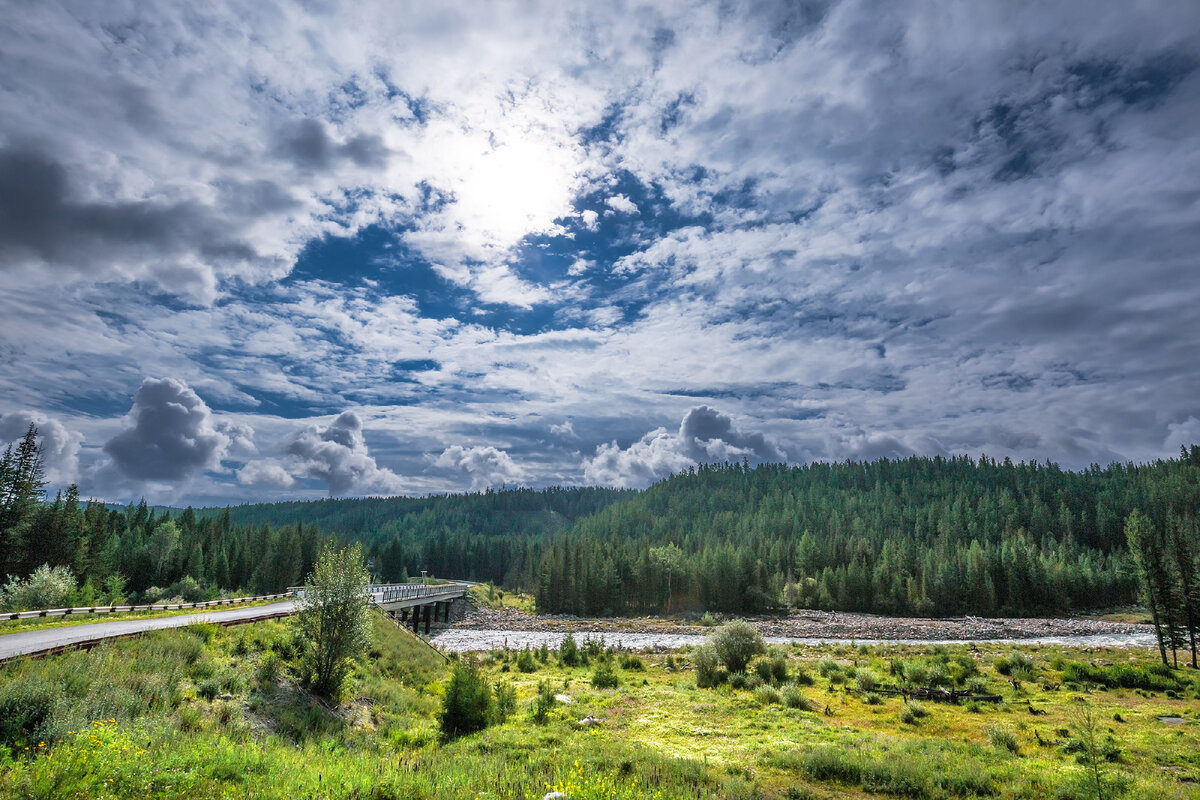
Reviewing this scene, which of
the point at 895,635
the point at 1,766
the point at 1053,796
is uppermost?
A: the point at 1,766

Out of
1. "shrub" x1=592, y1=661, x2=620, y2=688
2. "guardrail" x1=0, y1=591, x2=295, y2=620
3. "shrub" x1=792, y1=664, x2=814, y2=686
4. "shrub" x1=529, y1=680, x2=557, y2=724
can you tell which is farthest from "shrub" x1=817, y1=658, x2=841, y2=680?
"guardrail" x1=0, y1=591, x2=295, y2=620

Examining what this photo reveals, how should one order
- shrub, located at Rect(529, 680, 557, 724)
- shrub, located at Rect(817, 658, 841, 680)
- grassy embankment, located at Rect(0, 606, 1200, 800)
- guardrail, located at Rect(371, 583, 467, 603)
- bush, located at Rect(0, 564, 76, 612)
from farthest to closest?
guardrail, located at Rect(371, 583, 467, 603) → shrub, located at Rect(817, 658, 841, 680) → bush, located at Rect(0, 564, 76, 612) → shrub, located at Rect(529, 680, 557, 724) → grassy embankment, located at Rect(0, 606, 1200, 800)

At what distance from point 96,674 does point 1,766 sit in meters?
7.43

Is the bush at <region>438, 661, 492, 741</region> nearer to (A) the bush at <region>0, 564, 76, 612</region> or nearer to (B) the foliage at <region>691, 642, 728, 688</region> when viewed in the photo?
(B) the foliage at <region>691, 642, 728, 688</region>

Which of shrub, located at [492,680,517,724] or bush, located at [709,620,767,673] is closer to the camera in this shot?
shrub, located at [492,680,517,724]

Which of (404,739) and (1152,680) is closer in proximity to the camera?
(404,739)

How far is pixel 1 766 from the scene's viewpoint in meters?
9.78

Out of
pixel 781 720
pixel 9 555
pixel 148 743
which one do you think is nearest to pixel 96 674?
pixel 148 743

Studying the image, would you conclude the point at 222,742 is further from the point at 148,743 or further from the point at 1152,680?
the point at 1152,680

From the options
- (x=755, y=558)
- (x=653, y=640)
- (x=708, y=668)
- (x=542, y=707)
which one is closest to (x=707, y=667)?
(x=708, y=668)

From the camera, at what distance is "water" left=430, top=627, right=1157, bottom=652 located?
64312 millimetres

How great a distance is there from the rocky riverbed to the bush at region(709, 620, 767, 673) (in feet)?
135

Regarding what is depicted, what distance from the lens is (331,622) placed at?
2355cm

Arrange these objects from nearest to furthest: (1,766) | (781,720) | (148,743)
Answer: (1,766) < (148,743) < (781,720)
